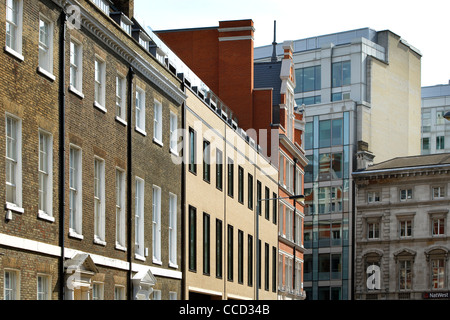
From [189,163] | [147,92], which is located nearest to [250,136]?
[189,163]

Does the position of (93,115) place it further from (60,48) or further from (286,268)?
(286,268)

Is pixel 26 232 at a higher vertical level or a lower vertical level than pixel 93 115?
lower

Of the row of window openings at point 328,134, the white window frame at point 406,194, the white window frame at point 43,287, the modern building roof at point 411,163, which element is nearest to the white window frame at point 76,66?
the white window frame at point 43,287

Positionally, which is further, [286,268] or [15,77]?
[286,268]

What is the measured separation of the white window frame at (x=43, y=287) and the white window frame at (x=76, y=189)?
2.63m

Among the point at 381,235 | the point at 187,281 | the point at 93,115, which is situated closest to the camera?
the point at 93,115

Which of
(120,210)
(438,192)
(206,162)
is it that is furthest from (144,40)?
(438,192)

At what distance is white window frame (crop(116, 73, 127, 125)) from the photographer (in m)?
33.7

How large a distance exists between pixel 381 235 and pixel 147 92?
7357 centimetres

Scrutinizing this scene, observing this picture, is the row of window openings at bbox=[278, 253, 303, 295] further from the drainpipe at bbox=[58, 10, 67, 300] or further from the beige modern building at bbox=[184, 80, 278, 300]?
the drainpipe at bbox=[58, 10, 67, 300]

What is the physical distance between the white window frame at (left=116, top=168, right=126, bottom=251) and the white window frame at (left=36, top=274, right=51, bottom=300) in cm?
699

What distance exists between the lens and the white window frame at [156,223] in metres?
37.8

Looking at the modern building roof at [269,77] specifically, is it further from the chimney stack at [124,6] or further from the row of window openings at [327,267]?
the row of window openings at [327,267]

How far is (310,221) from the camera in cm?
11288
